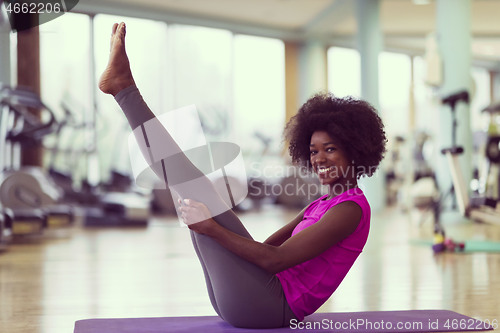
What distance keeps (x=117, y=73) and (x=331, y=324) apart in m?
1.02

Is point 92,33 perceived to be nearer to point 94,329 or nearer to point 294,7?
point 294,7

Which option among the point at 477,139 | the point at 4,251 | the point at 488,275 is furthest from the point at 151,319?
the point at 477,139

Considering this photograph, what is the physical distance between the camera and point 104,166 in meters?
9.75

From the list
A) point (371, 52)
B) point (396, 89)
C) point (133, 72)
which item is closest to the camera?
point (371, 52)

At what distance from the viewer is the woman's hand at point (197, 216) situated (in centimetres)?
163

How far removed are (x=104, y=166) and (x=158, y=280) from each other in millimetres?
6938

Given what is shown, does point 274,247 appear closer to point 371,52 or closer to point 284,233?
point 284,233

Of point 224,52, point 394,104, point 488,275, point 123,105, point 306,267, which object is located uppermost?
point 224,52

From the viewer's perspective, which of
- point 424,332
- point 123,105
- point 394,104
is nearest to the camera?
point 123,105

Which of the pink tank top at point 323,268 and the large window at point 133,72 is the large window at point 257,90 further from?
the pink tank top at point 323,268

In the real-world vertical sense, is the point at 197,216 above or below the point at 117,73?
below

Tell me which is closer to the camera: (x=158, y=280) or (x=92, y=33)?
(x=158, y=280)

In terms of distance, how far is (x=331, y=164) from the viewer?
1742 mm

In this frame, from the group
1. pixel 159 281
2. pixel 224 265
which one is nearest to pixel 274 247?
pixel 224 265
